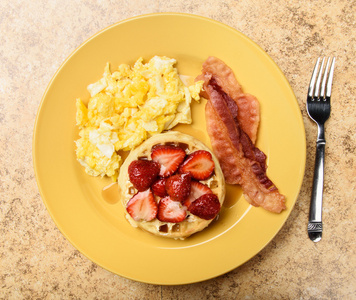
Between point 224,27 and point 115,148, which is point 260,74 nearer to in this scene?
point 224,27

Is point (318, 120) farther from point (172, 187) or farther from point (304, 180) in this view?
point (172, 187)

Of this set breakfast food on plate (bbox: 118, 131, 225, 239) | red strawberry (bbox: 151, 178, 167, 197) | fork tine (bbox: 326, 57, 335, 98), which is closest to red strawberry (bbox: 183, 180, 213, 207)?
breakfast food on plate (bbox: 118, 131, 225, 239)

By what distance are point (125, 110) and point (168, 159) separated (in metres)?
0.48

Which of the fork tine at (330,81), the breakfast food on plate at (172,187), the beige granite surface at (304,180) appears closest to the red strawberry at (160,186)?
the breakfast food on plate at (172,187)

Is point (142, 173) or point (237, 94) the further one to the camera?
point (237, 94)

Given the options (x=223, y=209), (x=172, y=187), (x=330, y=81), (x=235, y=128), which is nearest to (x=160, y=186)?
(x=172, y=187)

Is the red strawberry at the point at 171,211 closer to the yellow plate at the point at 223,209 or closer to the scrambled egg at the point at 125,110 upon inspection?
the yellow plate at the point at 223,209

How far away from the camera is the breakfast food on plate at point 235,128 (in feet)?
7.70

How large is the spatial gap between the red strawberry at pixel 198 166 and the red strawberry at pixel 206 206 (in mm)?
137

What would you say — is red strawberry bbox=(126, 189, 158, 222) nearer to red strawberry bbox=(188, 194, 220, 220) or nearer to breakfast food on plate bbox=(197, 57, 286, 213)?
red strawberry bbox=(188, 194, 220, 220)

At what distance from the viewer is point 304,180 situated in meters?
2.48

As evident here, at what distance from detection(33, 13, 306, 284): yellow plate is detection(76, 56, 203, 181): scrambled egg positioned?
79mm

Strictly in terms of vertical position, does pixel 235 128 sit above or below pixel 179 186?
above

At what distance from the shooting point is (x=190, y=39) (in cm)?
237
